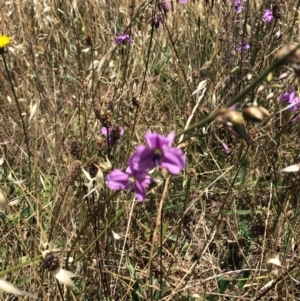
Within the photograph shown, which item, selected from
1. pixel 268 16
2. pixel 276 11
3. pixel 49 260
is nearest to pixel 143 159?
pixel 49 260

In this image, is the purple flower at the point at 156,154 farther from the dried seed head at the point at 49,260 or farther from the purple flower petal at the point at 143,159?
the dried seed head at the point at 49,260

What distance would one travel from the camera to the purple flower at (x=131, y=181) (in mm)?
634

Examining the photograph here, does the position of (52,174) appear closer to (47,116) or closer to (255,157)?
(47,116)

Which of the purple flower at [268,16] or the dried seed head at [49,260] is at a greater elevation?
the dried seed head at [49,260]

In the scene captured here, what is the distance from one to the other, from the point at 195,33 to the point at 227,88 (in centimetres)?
39

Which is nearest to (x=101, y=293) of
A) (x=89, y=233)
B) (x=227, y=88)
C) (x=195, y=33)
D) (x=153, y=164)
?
(x=89, y=233)

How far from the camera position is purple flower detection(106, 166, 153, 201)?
25.0 inches

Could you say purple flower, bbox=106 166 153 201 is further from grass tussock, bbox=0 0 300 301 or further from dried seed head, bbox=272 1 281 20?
dried seed head, bbox=272 1 281 20

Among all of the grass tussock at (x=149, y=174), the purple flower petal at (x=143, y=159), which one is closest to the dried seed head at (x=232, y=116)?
the grass tussock at (x=149, y=174)

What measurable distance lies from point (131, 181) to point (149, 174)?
231 millimetres

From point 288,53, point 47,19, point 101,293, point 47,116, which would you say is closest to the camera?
point 288,53

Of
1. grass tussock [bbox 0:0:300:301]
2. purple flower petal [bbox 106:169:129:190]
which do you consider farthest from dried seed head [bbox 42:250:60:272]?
purple flower petal [bbox 106:169:129:190]

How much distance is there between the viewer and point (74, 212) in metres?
1.30

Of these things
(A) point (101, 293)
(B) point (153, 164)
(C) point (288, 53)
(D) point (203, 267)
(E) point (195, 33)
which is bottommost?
(D) point (203, 267)
